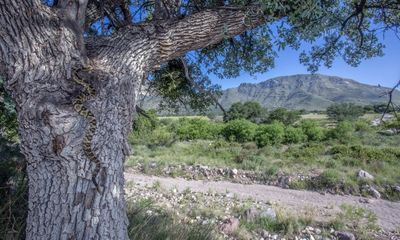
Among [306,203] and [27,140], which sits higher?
[27,140]

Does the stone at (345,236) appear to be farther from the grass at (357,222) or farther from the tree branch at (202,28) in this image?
the tree branch at (202,28)

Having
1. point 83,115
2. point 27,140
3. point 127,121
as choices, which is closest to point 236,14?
point 127,121

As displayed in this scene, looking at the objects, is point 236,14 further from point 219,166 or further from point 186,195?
point 219,166

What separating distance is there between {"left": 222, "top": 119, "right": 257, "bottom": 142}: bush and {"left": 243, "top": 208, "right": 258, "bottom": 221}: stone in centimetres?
1682

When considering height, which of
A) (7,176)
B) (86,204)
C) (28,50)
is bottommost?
(7,176)

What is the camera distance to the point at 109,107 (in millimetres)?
2420

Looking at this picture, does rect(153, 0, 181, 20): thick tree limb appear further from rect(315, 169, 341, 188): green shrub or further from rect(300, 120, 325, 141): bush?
rect(300, 120, 325, 141): bush

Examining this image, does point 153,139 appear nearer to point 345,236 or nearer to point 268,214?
point 268,214

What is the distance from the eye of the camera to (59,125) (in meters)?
2.16

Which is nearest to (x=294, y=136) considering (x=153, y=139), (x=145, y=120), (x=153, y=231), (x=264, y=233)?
(x=153, y=139)

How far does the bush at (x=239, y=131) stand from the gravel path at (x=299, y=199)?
12.3 metres

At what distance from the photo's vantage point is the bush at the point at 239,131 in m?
25.1

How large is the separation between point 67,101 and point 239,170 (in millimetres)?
13090

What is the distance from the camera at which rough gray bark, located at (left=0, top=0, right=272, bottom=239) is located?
7.06 feet
